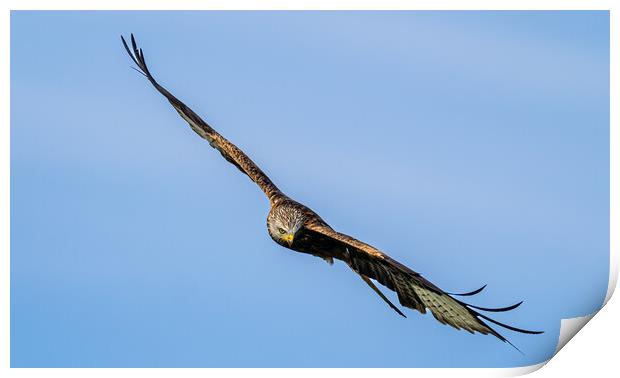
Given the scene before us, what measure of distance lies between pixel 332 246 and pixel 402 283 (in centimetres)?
36

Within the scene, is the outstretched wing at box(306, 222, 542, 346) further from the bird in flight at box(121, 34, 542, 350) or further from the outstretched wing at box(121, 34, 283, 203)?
the outstretched wing at box(121, 34, 283, 203)

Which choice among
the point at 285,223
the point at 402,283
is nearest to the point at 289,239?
the point at 285,223

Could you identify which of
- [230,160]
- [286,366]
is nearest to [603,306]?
[286,366]

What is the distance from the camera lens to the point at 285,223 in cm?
434

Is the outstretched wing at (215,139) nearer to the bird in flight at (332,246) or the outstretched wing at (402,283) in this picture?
the bird in flight at (332,246)

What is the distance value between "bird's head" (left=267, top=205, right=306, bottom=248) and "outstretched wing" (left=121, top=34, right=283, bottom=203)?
13 cm

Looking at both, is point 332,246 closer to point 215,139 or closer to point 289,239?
point 289,239

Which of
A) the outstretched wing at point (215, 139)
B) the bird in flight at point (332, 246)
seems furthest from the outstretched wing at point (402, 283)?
the outstretched wing at point (215, 139)

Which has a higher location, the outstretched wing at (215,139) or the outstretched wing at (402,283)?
the outstretched wing at (215,139)

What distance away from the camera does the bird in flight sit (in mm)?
3982

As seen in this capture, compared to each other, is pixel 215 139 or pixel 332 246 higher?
pixel 215 139

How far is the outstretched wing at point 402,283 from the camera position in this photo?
394 centimetres

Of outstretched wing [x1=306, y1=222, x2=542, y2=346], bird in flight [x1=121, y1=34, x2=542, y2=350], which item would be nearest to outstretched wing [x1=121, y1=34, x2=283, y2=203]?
bird in flight [x1=121, y1=34, x2=542, y2=350]
